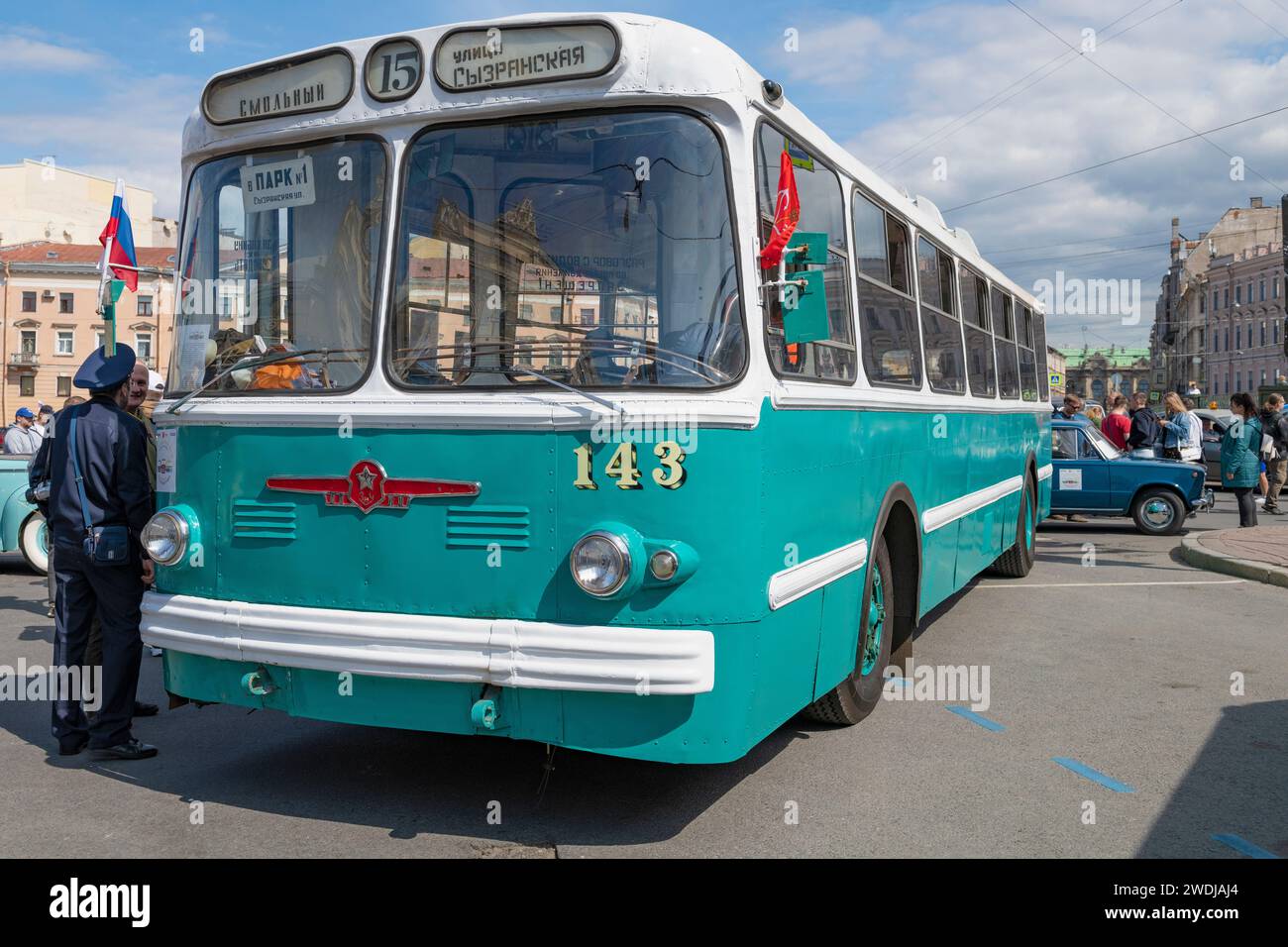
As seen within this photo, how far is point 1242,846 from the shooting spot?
16.3 ft

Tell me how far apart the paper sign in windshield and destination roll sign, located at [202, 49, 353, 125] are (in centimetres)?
21

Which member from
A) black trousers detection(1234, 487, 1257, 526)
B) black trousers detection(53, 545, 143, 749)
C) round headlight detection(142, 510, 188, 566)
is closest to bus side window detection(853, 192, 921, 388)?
round headlight detection(142, 510, 188, 566)

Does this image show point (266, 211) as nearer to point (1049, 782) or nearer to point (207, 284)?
point (207, 284)

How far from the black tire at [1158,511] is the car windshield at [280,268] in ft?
50.6

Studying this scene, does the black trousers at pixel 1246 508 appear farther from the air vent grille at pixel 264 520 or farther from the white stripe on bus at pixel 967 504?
the air vent grille at pixel 264 520

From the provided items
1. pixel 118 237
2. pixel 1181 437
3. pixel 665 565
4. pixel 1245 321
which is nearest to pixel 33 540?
pixel 118 237

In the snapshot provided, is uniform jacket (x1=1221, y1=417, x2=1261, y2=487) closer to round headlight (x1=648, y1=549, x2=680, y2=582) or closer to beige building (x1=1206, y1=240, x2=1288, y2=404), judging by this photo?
round headlight (x1=648, y1=549, x2=680, y2=582)

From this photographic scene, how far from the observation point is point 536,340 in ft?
16.0

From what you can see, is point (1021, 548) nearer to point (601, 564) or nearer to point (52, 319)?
point (601, 564)

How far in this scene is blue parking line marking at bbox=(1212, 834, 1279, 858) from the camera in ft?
16.0

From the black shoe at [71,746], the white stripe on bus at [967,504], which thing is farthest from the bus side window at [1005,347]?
the black shoe at [71,746]
